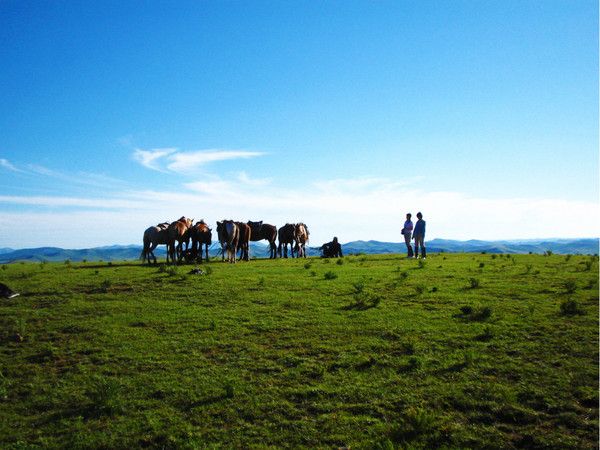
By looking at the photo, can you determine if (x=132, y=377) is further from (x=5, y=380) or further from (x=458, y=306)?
(x=458, y=306)

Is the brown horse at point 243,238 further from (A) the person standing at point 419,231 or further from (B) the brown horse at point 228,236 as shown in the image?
(A) the person standing at point 419,231

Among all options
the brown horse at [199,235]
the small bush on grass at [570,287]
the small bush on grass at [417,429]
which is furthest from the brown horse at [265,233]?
the small bush on grass at [417,429]

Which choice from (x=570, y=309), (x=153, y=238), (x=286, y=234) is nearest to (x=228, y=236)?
(x=153, y=238)

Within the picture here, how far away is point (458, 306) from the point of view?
1364 cm

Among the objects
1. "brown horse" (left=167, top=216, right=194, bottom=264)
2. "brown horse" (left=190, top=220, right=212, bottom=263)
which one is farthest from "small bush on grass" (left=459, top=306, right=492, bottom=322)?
"brown horse" (left=190, top=220, right=212, bottom=263)

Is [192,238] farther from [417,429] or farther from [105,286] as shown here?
[417,429]

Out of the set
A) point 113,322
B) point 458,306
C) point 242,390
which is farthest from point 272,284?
point 242,390

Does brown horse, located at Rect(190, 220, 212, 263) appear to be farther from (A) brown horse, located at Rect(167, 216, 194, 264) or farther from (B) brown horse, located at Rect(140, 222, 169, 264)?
(B) brown horse, located at Rect(140, 222, 169, 264)

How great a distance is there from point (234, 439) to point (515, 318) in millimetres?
9227

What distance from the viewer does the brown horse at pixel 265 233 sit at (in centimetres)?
3694

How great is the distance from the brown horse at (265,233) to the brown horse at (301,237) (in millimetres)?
2106

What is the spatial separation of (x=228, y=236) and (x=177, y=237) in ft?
12.1

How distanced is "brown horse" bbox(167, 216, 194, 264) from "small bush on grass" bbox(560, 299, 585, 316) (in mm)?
22884

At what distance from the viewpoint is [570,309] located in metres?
12.4
